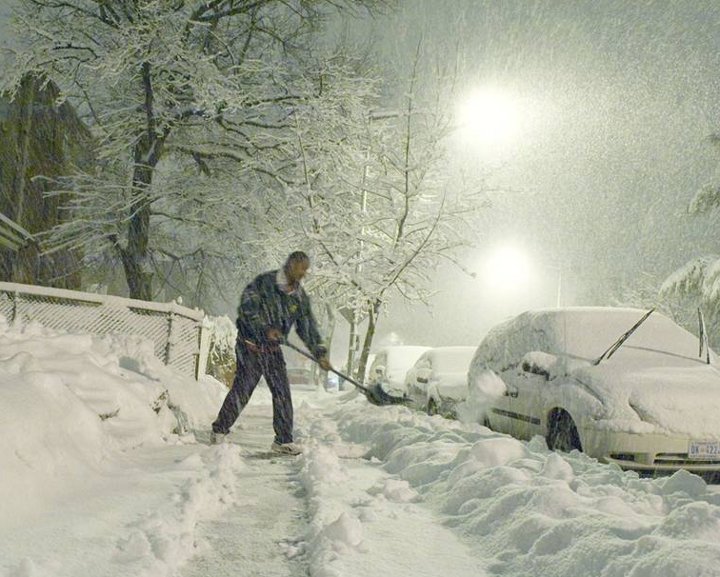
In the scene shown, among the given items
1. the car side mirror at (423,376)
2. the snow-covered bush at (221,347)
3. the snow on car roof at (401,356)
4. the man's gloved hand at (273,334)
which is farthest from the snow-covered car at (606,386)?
the snow-covered bush at (221,347)

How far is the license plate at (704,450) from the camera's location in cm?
550

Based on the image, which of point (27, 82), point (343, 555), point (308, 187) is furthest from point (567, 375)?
point (27, 82)

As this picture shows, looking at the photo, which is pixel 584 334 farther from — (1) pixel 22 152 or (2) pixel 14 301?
(1) pixel 22 152

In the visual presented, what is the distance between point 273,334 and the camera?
5883mm

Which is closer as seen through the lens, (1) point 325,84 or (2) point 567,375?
(2) point 567,375

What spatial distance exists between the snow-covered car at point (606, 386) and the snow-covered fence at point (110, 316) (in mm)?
A: 4394

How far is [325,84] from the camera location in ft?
45.9

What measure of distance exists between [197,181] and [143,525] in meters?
12.8

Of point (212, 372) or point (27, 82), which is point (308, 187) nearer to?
point (27, 82)

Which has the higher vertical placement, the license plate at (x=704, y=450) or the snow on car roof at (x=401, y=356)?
the license plate at (x=704, y=450)

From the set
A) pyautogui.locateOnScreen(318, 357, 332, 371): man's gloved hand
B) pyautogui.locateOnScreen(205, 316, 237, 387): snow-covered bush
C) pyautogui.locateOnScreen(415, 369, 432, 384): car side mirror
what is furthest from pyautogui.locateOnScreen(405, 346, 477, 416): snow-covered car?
pyautogui.locateOnScreen(205, 316, 237, 387): snow-covered bush

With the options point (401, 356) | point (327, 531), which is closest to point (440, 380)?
point (401, 356)

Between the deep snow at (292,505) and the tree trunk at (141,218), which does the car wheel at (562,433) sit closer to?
the deep snow at (292,505)

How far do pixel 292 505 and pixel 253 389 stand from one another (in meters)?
2.05
